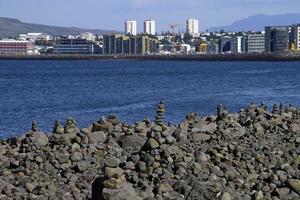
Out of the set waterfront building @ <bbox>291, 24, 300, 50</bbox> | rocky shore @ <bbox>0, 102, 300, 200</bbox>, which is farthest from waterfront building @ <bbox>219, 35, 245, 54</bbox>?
rocky shore @ <bbox>0, 102, 300, 200</bbox>

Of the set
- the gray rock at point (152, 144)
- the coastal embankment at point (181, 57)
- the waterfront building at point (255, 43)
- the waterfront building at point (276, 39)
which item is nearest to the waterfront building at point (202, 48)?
the waterfront building at point (255, 43)

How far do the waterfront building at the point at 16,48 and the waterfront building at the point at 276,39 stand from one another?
135 feet

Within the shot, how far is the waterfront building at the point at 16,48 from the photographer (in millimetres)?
137125

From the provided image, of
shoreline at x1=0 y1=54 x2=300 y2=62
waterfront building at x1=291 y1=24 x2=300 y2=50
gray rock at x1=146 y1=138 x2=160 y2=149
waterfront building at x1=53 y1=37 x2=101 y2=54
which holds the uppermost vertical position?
gray rock at x1=146 y1=138 x2=160 y2=149

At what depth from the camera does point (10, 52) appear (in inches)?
5502

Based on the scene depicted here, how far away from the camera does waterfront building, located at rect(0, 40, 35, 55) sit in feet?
450

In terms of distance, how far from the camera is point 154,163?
24.0ft

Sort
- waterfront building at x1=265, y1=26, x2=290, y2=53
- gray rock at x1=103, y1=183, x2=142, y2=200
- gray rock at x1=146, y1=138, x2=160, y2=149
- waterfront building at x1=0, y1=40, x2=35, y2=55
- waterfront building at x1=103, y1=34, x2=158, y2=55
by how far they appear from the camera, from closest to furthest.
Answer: gray rock at x1=103, y1=183, x2=142, y2=200
gray rock at x1=146, y1=138, x2=160, y2=149
waterfront building at x1=265, y1=26, x2=290, y2=53
waterfront building at x1=103, y1=34, x2=158, y2=55
waterfront building at x1=0, y1=40, x2=35, y2=55

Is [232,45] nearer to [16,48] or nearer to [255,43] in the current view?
[255,43]

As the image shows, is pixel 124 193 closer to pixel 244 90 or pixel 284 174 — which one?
pixel 284 174

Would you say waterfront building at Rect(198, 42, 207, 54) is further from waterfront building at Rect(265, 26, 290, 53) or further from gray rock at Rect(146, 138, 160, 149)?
gray rock at Rect(146, 138, 160, 149)

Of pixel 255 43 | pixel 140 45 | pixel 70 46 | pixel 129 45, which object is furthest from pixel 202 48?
pixel 70 46

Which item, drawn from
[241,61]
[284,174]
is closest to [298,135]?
[284,174]

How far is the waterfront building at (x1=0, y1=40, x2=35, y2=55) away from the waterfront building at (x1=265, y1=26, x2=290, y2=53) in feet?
135
